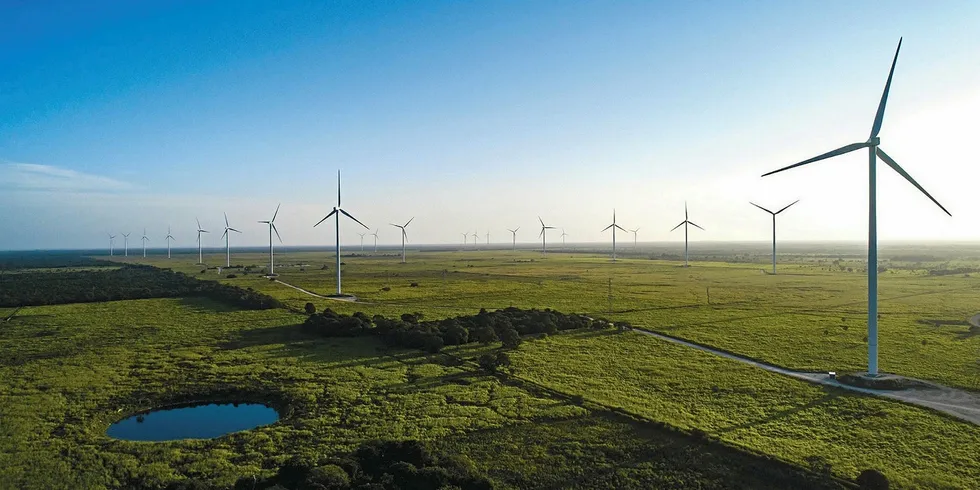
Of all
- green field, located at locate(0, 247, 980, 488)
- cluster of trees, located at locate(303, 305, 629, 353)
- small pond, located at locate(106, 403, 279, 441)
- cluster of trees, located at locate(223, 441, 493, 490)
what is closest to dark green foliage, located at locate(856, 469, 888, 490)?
green field, located at locate(0, 247, 980, 488)

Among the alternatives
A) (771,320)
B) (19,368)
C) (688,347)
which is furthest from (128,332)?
(771,320)

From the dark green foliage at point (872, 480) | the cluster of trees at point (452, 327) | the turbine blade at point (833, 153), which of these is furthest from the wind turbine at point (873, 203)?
the cluster of trees at point (452, 327)

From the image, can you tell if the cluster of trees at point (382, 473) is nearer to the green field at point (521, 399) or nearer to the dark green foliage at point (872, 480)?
the green field at point (521, 399)

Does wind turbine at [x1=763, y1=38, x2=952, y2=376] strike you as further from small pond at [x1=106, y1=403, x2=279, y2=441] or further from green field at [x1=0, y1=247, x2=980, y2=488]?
small pond at [x1=106, y1=403, x2=279, y2=441]

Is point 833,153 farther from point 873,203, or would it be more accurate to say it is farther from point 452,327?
point 452,327

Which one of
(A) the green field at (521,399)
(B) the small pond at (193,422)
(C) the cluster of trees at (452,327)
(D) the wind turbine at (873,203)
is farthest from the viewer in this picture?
(C) the cluster of trees at (452,327)

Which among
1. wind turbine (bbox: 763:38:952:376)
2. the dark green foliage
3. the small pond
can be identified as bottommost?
the small pond
